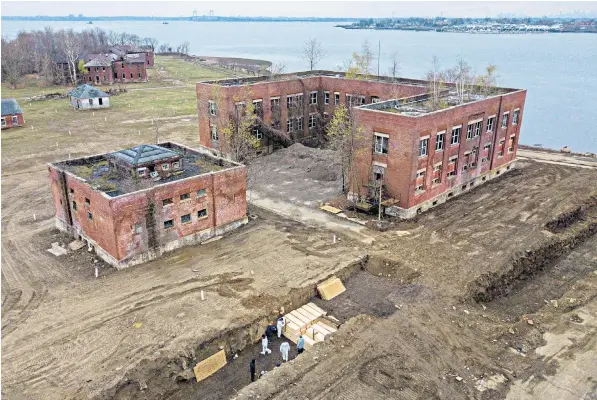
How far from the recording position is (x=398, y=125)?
3775 centimetres

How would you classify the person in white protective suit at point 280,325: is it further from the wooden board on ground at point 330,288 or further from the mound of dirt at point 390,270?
the mound of dirt at point 390,270

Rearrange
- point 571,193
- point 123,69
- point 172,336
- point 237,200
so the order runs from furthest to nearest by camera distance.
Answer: point 123,69, point 571,193, point 237,200, point 172,336

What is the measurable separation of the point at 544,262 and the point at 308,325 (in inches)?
768

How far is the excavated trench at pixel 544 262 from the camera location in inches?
1200

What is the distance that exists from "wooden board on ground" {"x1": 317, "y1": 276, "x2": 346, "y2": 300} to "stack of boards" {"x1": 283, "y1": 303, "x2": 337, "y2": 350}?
1.43 metres

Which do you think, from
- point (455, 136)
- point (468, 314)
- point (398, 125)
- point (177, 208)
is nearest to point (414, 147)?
point (398, 125)

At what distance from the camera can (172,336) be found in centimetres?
2439

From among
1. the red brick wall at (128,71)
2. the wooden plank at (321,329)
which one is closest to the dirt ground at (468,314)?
the wooden plank at (321,329)

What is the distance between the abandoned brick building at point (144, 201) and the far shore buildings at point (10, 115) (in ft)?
138

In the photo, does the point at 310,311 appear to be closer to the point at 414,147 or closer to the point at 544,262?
the point at 414,147

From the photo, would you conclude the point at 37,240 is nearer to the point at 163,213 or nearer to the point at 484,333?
the point at 163,213

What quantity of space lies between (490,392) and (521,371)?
2.38 m

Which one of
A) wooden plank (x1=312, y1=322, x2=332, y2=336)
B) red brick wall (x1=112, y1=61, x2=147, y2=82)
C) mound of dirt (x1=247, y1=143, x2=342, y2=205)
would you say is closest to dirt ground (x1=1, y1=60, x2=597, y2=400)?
mound of dirt (x1=247, y1=143, x2=342, y2=205)

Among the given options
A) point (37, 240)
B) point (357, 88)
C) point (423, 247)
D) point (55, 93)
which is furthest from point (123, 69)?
point (423, 247)
